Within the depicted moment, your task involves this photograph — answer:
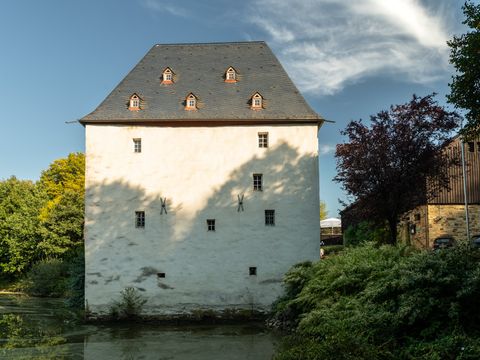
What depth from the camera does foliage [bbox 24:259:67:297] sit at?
3344 cm

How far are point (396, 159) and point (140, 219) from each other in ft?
34.1

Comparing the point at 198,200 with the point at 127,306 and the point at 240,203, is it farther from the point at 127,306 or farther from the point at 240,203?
the point at 127,306

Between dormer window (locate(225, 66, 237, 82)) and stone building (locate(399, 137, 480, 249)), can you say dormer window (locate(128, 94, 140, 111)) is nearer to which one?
dormer window (locate(225, 66, 237, 82))

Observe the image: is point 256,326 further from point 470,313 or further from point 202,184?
point 470,313

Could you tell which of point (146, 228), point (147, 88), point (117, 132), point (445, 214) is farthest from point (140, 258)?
point (445, 214)

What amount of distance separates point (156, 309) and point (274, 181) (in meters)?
6.99

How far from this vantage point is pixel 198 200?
2066 cm

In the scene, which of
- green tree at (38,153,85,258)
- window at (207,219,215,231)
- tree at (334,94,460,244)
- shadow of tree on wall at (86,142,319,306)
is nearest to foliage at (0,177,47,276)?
green tree at (38,153,85,258)

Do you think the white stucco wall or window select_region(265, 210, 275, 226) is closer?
the white stucco wall

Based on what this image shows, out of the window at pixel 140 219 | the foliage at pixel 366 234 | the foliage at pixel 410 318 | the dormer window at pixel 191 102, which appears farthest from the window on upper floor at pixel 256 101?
the foliage at pixel 410 318

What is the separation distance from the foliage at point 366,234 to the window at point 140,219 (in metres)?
9.29

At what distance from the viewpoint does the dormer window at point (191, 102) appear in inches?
835

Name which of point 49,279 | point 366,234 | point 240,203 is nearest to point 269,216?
point 240,203

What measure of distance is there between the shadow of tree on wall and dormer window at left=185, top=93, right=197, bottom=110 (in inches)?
131
